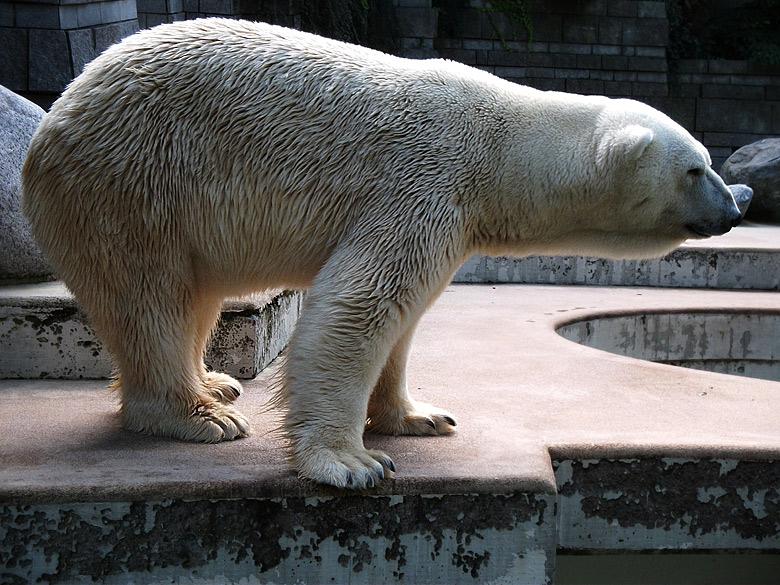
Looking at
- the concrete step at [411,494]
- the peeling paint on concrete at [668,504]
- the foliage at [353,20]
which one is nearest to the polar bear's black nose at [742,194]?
the foliage at [353,20]

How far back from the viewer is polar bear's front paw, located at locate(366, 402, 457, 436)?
9.09 ft

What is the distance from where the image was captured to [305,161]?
98.1 inches

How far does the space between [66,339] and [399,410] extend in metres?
1.30

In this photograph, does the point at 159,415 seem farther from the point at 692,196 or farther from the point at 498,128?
the point at 692,196

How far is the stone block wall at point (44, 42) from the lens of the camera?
583cm

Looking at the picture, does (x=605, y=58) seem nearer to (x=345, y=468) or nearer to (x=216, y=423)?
(x=216, y=423)

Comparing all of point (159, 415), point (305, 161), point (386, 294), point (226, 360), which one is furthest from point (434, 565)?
point (226, 360)

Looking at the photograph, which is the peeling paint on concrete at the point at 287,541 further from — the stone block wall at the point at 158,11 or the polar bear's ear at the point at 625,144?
the stone block wall at the point at 158,11

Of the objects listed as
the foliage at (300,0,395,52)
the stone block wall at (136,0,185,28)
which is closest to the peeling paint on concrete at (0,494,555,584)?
the stone block wall at (136,0,185,28)

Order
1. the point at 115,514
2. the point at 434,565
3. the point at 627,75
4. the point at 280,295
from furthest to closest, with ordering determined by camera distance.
Answer: the point at 627,75, the point at 280,295, the point at 434,565, the point at 115,514

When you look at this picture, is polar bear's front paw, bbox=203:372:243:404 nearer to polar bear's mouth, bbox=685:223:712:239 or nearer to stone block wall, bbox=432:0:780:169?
polar bear's mouth, bbox=685:223:712:239

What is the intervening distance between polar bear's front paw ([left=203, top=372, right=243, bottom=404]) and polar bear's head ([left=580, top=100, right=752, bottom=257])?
129cm

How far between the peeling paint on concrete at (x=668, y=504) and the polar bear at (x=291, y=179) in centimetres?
65

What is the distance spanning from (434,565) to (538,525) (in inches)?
11.0
